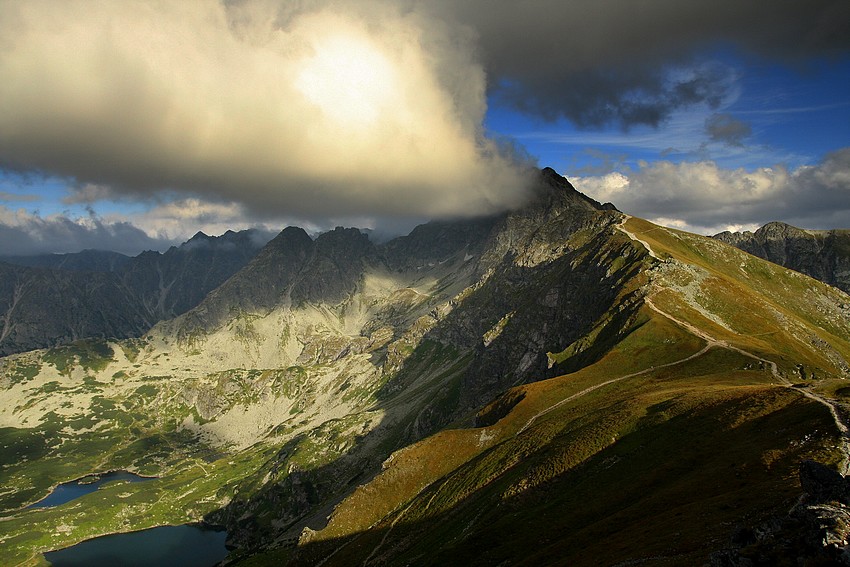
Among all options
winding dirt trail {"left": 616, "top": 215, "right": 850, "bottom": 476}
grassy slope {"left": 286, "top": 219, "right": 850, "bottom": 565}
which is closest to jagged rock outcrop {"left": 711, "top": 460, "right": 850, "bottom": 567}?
grassy slope {"left": 286, "top": 219, "right": 850, "bottom": 565}

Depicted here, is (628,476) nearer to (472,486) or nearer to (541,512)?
(541,512)

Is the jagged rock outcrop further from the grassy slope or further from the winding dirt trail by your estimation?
the winding dirt trail

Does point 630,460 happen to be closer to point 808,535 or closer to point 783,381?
point 783,381

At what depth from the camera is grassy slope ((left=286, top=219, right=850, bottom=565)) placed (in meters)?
59.6

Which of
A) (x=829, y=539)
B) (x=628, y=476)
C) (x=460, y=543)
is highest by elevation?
(x=829, y=539)

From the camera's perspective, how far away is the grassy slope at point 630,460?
5956cm

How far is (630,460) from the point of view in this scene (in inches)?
3661

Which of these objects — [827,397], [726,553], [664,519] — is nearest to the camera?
[726,553]

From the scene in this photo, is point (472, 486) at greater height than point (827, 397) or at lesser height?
lesser

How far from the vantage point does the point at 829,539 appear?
29.7 meters

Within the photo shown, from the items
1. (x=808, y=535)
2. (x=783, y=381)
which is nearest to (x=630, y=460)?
(x=783, y=381)

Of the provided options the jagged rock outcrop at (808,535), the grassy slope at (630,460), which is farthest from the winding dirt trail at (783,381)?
the jagged rock outcrop at (808,535)

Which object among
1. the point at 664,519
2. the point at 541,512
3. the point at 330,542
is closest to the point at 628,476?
the point at 541,512

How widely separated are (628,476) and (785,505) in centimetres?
4450
